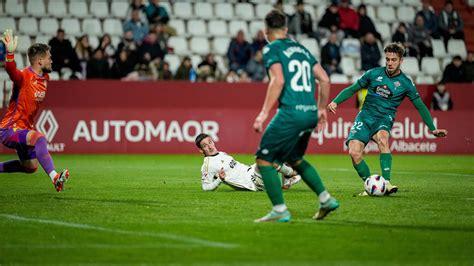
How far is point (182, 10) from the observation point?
2962 cm

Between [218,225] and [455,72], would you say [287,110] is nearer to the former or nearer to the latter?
[218,225]

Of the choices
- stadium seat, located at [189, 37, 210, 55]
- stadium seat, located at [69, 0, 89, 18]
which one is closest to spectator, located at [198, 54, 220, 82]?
stadium seat, located at [189, 37, 210, 55]

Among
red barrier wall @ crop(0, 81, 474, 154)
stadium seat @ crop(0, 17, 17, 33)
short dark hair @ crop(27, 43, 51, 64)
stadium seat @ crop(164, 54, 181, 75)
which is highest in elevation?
stadium seat @ crop(0, 17, 17, 33)

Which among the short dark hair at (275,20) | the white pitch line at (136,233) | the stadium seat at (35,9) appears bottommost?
the white pitch line at (136,233)

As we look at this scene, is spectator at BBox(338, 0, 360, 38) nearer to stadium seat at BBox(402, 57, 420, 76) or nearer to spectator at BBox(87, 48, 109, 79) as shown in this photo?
stadium seat at BBox(402, 57, 420, 76)

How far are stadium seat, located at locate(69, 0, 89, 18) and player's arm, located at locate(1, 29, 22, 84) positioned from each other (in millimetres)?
16020

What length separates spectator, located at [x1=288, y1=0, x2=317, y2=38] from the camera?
2866 centimetres

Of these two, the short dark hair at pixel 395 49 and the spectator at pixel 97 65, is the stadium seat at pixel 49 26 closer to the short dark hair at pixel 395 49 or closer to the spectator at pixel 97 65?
the spectator at pixel 97 65

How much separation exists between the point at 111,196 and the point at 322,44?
1687 cm

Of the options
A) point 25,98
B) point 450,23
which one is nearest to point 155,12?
point 450,23

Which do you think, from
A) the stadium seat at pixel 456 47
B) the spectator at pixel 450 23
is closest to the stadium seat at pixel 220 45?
the spectator at pixel 450 23

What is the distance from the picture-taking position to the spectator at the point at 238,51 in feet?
89.4

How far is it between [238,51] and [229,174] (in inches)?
530

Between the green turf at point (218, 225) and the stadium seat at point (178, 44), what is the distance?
1212 cm
